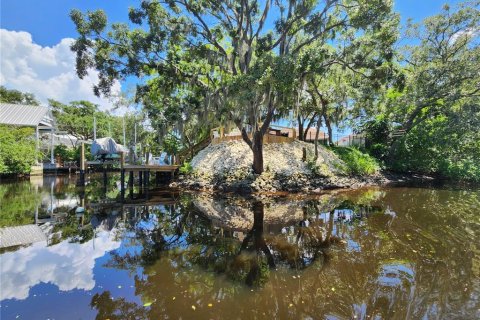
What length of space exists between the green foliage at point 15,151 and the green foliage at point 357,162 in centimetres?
2166

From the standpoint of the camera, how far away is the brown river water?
11.6 ft

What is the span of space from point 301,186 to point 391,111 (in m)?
10.9

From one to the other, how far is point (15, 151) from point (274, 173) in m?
17.3

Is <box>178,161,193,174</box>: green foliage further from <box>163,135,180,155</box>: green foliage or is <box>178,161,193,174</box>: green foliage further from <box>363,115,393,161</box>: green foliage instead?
<box>363,115,393,161</box>: green foliage

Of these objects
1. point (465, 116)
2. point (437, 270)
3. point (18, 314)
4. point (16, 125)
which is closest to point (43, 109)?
point (16, 125)

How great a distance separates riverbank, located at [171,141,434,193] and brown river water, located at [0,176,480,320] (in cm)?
431

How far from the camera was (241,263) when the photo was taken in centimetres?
492

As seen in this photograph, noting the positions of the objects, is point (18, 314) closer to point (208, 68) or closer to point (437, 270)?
point (437, 270)

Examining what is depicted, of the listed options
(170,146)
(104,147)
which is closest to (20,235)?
(104,147)

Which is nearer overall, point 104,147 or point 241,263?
point 241,263

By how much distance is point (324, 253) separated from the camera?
534 cm

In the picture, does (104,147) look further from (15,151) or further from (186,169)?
(15,151)

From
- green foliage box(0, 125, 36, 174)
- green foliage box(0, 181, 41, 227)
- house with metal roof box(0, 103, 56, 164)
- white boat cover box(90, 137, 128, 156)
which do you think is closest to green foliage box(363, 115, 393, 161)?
white boat cover box(90, 137, 128, 156)

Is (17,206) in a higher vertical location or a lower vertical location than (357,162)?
lower
